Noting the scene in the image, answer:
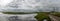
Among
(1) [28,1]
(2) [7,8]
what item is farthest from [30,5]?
(2) [7,8]

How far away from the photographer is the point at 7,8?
1.61 m

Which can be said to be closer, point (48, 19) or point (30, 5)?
point (48, 19)

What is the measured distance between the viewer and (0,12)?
159cm

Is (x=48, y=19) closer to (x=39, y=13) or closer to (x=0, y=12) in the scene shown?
(x=39, y=13)

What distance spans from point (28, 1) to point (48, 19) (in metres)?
0.45

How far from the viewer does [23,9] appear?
1.61m

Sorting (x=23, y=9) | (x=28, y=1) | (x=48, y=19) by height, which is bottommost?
(x=48, y=19)

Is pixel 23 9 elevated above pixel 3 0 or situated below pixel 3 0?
below

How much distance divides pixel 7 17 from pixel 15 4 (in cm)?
22

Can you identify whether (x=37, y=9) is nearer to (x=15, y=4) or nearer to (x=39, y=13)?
(x=39, y=13)

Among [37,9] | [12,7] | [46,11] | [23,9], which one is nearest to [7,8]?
[12,7]

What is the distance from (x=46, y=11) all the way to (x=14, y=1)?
489mm

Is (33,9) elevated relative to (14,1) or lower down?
lower down

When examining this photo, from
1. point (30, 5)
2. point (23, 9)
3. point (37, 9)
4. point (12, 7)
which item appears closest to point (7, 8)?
point (12, 7)
